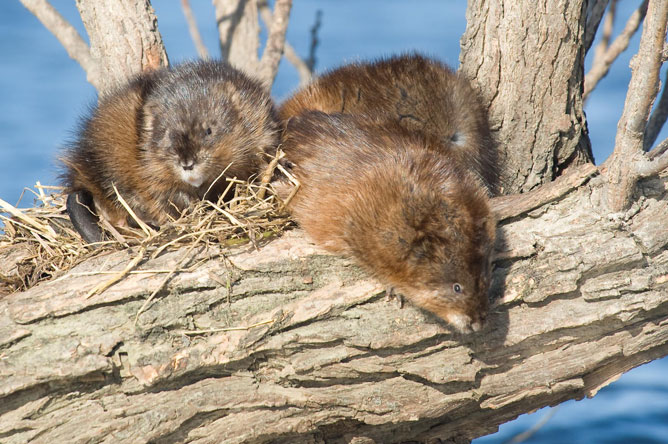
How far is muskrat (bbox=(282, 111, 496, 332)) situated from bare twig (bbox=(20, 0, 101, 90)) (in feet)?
7.61

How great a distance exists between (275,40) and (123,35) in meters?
1.20

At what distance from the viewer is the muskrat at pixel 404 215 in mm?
3061

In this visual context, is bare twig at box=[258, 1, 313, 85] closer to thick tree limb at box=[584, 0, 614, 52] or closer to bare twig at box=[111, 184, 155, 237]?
thick tree limb at box=[584, 0, 614, 52]

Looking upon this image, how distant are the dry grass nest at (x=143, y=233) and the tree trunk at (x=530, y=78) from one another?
1.37 meters

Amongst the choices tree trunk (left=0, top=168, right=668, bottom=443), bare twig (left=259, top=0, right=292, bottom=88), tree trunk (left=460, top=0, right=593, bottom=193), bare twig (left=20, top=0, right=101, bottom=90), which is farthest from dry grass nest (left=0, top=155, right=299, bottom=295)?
bare twig (left=259, top=0, right=292, bottom=88)

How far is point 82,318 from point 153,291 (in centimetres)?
32

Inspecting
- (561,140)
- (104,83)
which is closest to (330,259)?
(561,140)

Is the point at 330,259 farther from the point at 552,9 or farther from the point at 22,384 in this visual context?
the point at 552,9

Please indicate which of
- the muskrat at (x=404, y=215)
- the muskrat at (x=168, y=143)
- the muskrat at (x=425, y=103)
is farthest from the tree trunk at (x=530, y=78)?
the muskrat at (x=168, y=143)

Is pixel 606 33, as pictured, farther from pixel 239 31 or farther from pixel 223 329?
pixel 223 329

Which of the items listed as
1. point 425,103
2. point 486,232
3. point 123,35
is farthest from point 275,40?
point 486,232

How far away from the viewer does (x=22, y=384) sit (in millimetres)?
3016

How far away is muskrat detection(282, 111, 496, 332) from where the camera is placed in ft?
10.0

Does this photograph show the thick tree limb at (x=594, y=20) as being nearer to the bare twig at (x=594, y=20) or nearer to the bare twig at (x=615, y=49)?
the bare twig at (x=594, y=20)
